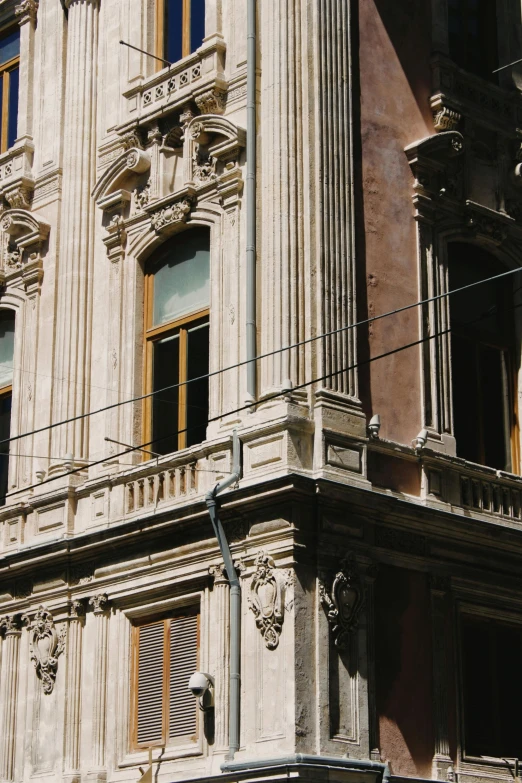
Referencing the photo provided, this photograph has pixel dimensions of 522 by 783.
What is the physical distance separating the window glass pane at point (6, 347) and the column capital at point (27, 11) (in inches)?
212

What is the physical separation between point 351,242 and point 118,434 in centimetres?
464

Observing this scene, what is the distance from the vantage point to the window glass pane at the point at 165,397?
24.3m

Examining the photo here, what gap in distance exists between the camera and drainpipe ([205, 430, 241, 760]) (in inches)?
814

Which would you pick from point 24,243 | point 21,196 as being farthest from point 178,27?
point 24,243

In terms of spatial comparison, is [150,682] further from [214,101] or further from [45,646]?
[214,101]

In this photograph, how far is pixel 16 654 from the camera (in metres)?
24.8

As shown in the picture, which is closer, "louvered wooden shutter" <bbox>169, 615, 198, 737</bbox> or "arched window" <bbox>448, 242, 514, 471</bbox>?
"louvered wooden shutter" <bbox>169, 615, 198, 737</bbox>

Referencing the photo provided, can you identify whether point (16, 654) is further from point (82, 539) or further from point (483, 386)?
point (483, 386)

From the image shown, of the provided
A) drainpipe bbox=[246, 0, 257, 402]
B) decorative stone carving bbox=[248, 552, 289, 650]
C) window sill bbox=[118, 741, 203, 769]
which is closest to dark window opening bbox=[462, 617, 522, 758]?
decorative stone carving bbox=[248, 552, 289, 650]

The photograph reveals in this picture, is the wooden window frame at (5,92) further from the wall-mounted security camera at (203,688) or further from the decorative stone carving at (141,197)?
the wall-mounted security camera at (203,688)

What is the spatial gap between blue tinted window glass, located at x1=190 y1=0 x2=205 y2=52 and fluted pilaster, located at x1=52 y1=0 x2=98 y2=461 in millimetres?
2283

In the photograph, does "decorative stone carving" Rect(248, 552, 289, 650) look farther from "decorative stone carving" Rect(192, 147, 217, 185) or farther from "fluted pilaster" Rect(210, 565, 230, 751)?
"decorative stone carving" Rect(192, 147, 217, 185)

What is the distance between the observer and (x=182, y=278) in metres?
24.8

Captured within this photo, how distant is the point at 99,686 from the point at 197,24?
10281 millimetres
